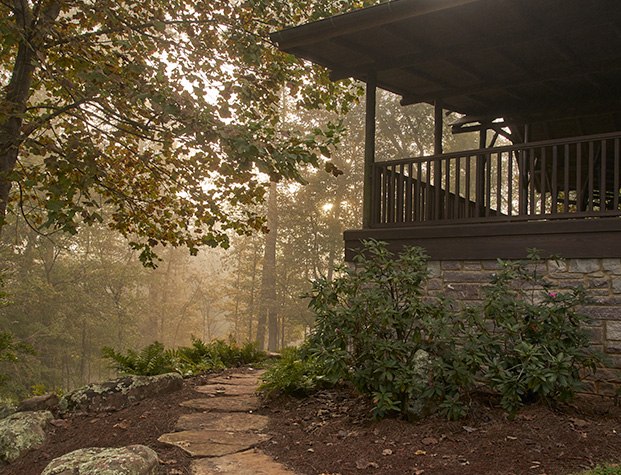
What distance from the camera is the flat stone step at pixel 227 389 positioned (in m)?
6.28

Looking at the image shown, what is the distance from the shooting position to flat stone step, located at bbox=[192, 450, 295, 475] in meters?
3.84

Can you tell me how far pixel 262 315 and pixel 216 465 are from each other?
20.0 metres

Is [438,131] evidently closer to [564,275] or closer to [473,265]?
[473,265]

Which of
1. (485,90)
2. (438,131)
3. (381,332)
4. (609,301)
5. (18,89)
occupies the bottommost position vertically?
(381,332)

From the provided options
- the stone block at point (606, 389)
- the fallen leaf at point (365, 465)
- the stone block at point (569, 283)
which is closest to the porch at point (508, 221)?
the stone block at point (569, 283)

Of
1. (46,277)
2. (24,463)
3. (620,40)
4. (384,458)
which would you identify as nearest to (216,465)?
(384,458)

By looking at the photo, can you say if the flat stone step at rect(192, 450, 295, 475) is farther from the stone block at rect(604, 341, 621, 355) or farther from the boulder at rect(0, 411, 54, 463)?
the stone block at rect(604, 341, 621, 355)

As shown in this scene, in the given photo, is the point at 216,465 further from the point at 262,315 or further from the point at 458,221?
the point at 262,315

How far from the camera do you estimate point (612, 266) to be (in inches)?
207

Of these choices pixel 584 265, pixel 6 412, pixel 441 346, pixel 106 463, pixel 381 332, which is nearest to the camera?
pixel 106 463

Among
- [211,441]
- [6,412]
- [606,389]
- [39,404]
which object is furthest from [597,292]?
[6,412]

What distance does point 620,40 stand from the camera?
6684 millimetres

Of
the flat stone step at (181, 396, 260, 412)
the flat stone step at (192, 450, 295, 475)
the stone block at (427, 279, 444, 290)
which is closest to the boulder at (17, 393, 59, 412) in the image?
the flat stone step at (181, 396, 260, 412)

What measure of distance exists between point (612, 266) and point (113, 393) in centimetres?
530
